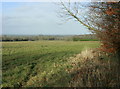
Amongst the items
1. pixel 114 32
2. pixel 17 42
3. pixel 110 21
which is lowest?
pixel 17 42

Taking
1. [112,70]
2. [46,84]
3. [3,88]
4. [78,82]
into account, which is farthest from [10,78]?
[112,70]

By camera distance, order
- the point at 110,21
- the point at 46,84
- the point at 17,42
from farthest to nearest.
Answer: the point at 17,42
the point at 110,21
the point at 46,84

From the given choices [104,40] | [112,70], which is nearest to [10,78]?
[112,70]

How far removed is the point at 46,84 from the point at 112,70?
2.56m

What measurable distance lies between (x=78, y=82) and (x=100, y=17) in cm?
400

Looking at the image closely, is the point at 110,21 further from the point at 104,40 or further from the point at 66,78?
the point at 66,78

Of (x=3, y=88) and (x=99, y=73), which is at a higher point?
(x=99, y=73)

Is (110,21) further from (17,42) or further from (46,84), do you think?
(17,42)

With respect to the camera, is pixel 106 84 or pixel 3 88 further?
pixel 3 88

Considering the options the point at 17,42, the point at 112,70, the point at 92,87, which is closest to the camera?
the point at 92,87

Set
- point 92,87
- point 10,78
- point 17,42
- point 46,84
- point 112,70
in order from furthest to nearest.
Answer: point 17,42 < point 10,78 < point 112,70 < point 46,84 < point 92,87

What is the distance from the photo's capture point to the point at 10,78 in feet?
20.2

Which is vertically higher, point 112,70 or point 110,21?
point 110,21

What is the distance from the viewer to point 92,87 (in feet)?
14.7
